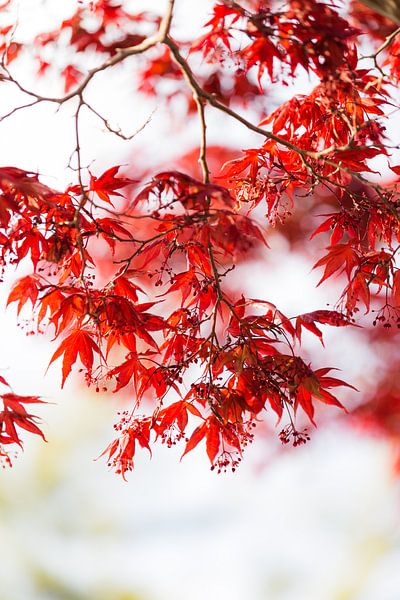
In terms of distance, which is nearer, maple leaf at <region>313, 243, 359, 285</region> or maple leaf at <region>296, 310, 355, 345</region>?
maple leaf at <region>296, 310, 355, 345</region>

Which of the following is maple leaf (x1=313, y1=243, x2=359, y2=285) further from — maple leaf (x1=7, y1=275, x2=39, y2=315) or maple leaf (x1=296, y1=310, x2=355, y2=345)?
maple leaf (x1=7, y1=275, x2=39, y2=315)

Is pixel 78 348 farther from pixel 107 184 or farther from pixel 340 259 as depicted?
pixel 340 259

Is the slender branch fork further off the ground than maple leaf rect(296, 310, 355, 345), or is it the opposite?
the slender branch fork

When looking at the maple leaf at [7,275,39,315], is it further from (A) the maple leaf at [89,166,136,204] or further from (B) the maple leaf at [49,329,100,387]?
(A) the maple leaf at [89,166,136,204]

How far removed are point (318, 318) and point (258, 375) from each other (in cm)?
22

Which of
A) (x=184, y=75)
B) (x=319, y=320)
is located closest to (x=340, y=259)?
(x=319, y=320)

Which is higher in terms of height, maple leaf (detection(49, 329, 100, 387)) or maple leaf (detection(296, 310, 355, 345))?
maple leaf (detection(296, 310, 355, 345))

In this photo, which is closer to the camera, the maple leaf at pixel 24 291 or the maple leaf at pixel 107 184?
the maple leaf at pixel 24 291

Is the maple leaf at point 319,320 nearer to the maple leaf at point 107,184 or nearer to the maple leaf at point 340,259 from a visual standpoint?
the maple leaf at point 340,259

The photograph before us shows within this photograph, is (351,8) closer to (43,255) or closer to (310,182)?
(310,182)

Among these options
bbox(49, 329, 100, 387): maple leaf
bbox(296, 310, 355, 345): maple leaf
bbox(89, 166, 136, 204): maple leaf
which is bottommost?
bbox(49, 329, 100, 387): maple leaf

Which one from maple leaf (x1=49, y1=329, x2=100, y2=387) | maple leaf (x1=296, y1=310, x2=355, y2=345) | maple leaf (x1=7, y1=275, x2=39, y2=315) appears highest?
maple leaf (x1=296, y1=310, x2=355, y2=345)

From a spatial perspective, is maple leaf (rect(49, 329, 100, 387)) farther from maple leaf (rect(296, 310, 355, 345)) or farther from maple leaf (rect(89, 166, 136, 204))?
maple leaf (rect(296, 310, 355, 345))

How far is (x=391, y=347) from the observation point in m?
3.69
